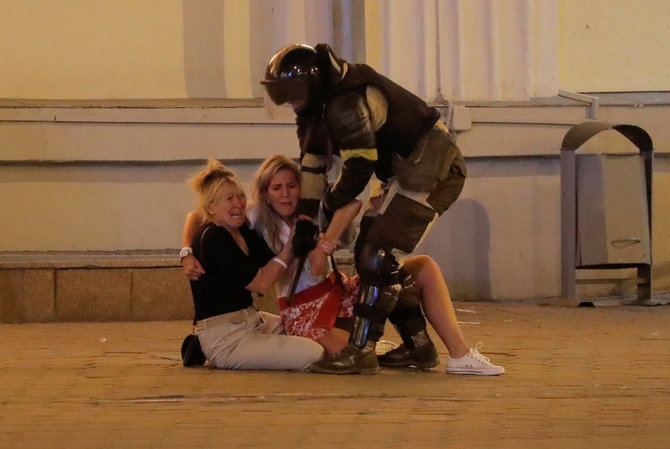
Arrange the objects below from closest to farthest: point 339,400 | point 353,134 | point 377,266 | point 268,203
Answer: point 339,400 < point 353,134 < point 377,266 < point 268,203

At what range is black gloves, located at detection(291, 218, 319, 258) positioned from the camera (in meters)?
4.98

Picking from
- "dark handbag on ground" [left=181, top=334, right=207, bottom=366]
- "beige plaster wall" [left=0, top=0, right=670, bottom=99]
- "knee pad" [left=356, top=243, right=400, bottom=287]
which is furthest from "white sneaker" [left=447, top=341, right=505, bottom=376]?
"beige plaster wall" [left=0, top=0, right=670, bottom=99]

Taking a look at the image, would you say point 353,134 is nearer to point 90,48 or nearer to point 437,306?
point 437,306

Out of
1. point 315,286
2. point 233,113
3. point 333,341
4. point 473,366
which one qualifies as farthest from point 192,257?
point 233,113

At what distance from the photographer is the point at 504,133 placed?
7820mm

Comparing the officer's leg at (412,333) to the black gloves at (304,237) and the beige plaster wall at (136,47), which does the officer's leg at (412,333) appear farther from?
the beige plaster wall at (136,47)

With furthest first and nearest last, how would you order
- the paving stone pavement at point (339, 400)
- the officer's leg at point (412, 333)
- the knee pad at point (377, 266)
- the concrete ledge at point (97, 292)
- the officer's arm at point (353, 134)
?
the concrete ledge at point (97, 292) → the officer's leg at point (412, 333) → the knee pad at point (377, 266) → the officer's arm at point (353, 134) → the paving stone pavement at point (339, 400)

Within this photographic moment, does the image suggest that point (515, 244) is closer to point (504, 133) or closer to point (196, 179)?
point (504, 133)

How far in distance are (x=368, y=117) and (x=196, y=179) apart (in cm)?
90

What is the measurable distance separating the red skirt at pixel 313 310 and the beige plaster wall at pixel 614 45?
360cm

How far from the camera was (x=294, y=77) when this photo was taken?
4785 mm

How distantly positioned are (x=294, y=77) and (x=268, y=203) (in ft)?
2.34

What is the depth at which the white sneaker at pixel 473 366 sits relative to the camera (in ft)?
16.4

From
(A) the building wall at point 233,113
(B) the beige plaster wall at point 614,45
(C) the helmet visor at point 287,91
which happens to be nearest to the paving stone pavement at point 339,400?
(C) the helmet visor at point 287,91
